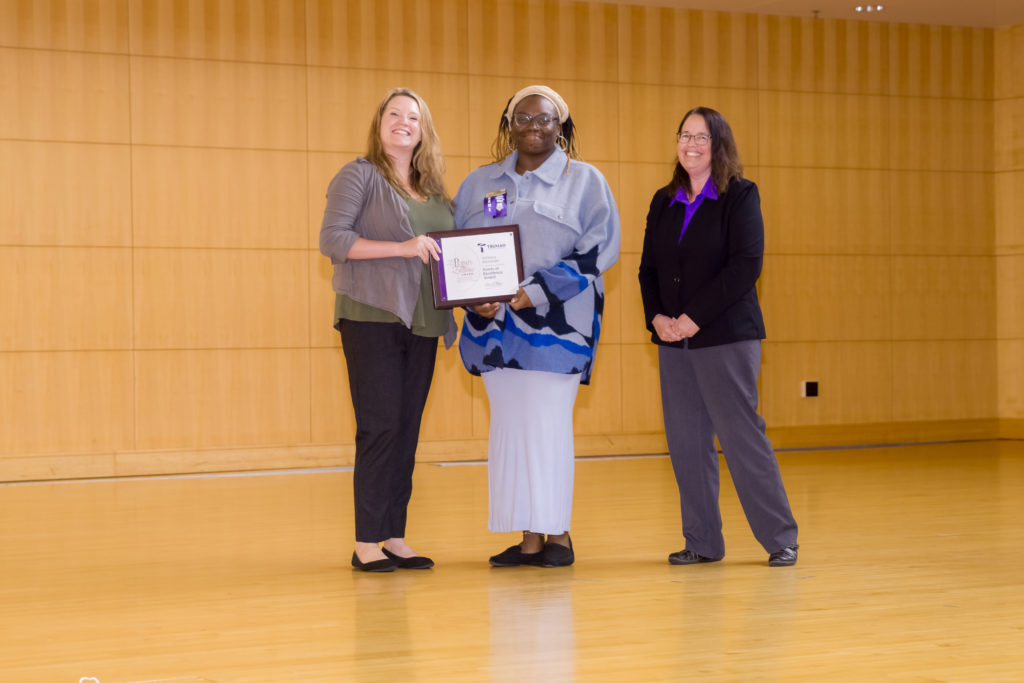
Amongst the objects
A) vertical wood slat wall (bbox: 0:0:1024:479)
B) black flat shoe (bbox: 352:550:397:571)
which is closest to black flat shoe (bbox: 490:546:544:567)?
black flat shoe (bbox: 352:550:397:571)

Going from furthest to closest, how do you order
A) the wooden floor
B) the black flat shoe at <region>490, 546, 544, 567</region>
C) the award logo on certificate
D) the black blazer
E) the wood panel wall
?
1. the wood panel wall
2. the black flat shoe at <region>490, 546, 544, 567</region>
3. the black blazer
4. the award logo on certificate
5. the wooden floor

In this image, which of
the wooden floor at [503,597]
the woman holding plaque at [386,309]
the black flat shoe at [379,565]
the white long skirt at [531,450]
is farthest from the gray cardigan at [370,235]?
the wooden floor at [503,597]

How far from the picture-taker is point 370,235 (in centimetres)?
381

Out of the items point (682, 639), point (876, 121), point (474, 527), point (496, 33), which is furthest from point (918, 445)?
point (682, 639)

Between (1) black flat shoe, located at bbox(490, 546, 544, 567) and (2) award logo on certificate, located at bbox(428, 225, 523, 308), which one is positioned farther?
(1) black flat shoe, located at bbox(490, 546, 544, 567)

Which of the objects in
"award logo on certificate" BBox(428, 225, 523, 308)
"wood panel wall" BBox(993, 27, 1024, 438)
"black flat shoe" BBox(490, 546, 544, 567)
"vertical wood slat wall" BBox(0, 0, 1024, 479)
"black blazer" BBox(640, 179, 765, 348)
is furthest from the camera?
"wood panel wall" BBox(993, 27, 1024, 438)

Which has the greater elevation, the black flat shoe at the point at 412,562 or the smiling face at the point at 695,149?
the smiling face at the point at 695,149

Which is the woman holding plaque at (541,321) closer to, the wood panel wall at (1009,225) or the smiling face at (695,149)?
the smiling face at (695,149)

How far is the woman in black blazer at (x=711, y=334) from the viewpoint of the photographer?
379cm

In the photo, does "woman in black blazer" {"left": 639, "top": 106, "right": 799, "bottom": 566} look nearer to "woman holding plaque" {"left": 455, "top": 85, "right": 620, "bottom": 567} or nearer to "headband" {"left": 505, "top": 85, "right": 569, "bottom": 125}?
"woman holding plaque" {"left": 455, "top": 85, "right": 620, "bottom": 567}

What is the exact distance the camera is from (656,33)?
8414mm

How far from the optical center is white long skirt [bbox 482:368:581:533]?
377 centimetres

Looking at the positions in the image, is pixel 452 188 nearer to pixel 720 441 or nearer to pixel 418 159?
pixel 418 159

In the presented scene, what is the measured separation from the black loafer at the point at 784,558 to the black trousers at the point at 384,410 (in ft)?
3.70
